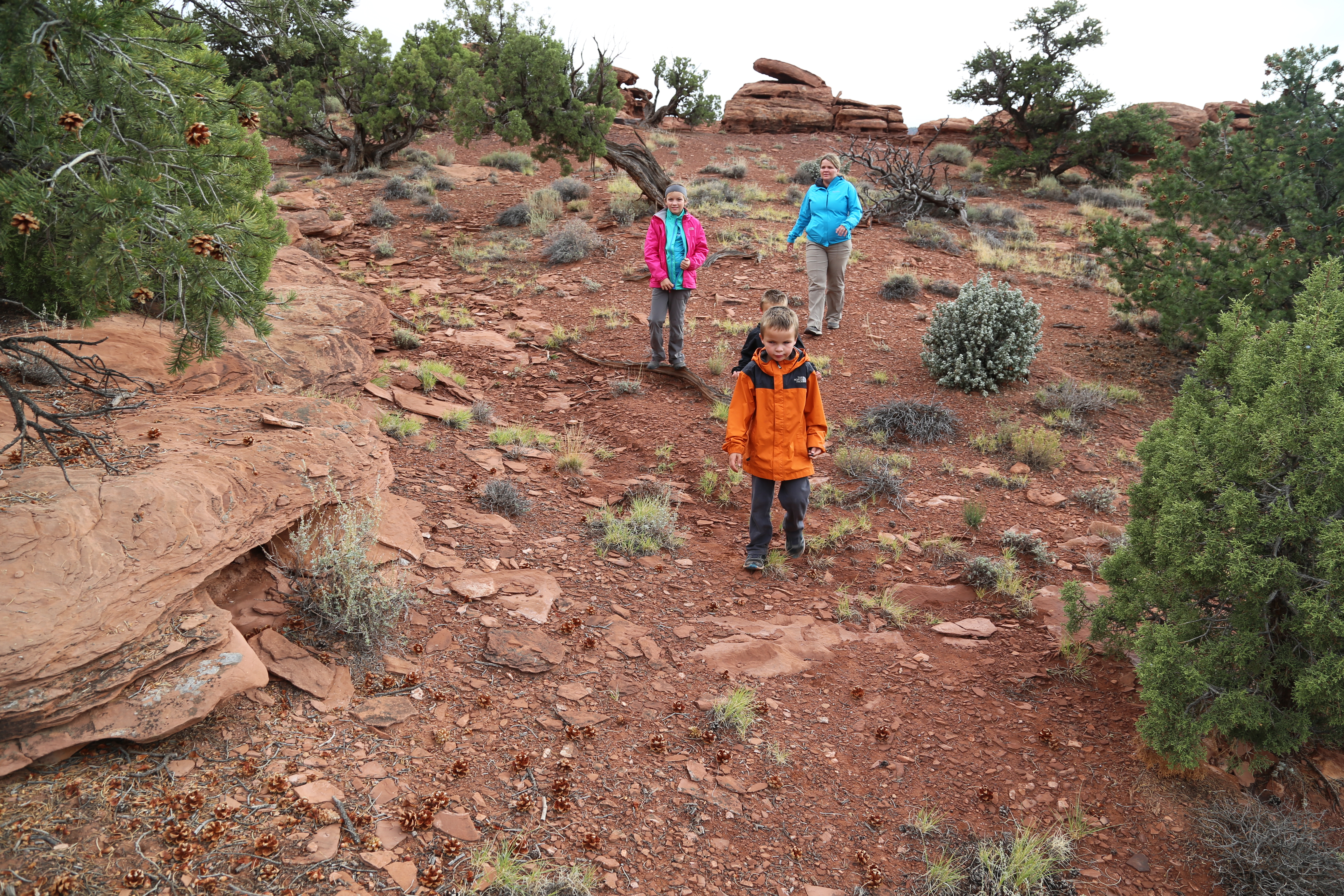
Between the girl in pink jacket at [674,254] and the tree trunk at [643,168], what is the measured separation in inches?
256

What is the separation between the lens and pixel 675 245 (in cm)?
745

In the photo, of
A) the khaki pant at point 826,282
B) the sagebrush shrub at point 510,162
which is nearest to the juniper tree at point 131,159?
the khaki pant at point 826,282

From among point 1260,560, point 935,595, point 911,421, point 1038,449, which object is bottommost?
point 935,595

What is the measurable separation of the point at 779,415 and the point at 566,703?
2.26 meters

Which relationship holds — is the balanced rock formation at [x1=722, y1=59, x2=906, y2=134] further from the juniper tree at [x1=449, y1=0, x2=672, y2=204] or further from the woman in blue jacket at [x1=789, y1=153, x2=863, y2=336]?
the woman in blue jacket at [x1=789, y1=153, x2=863, y2=336]

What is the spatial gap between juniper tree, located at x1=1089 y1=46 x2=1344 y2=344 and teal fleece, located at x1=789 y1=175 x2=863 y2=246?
153 inches

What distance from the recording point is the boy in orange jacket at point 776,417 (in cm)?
471

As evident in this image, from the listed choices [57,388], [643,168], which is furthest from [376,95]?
[57,388]

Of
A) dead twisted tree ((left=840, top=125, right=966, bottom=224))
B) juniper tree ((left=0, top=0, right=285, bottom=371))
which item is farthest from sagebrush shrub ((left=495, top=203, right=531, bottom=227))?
juniper tree ((left=0, top=0, right=285, bottom=371))

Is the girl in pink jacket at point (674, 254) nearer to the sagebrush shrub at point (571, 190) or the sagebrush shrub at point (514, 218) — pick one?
the sagebrush shrub at point (514, 218)

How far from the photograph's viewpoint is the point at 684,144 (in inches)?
958

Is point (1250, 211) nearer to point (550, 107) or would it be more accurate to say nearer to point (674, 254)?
point (674, 254)

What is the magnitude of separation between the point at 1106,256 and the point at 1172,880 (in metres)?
9.53

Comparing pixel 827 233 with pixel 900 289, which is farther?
pixel 900 289
